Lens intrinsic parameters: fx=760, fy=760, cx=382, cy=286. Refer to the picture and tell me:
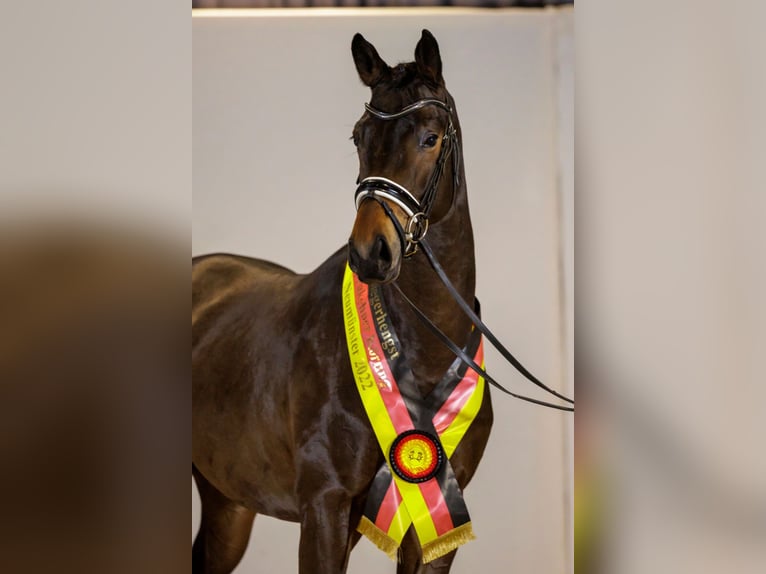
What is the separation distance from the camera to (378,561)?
125 cm

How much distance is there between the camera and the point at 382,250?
3.53 feet

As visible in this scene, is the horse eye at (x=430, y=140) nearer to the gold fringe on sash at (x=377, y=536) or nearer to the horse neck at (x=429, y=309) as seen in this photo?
the horse neck at (x=429, y=309)

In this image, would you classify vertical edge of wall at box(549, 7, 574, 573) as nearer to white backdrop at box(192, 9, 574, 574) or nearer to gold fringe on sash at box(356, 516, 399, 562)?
white backdrop at box(192, 9, 574, 574)

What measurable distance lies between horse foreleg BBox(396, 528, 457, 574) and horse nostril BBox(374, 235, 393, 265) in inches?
18.0

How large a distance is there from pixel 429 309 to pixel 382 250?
0.49 ft

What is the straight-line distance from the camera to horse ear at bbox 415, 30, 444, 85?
45.1 inches

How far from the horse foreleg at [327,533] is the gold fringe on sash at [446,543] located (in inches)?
4.9

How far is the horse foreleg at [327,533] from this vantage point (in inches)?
45.9

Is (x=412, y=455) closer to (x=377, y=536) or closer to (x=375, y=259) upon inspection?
(x=377, y=536)
